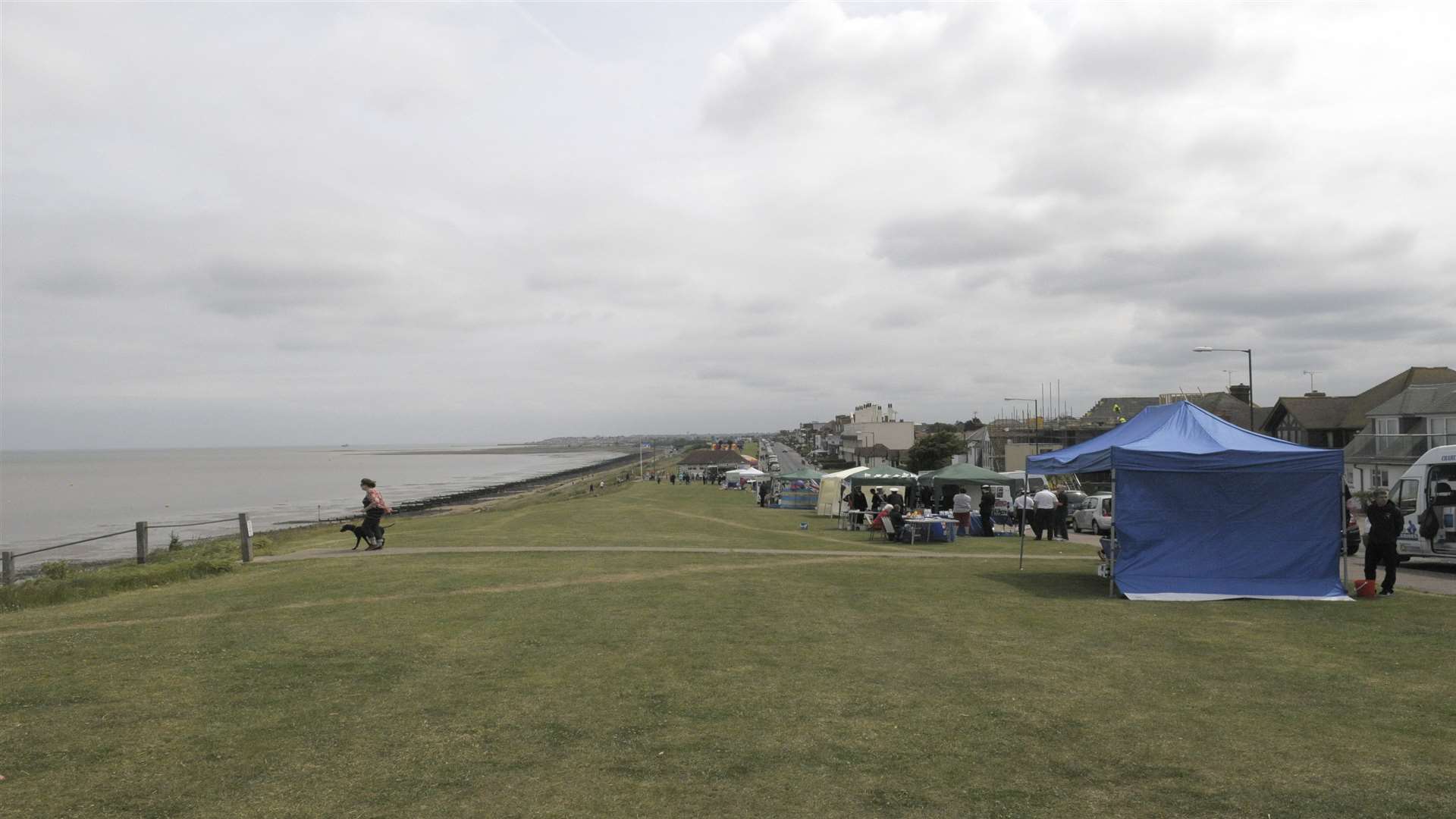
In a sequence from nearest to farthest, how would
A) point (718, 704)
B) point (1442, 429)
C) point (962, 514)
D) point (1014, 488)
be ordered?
point (718, 704)
point (962, 514)
point (1014, 488)
point (1442, 429)

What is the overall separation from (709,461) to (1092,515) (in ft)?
→ 247

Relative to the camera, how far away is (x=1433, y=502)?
18266 millimetres

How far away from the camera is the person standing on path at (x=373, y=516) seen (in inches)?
781

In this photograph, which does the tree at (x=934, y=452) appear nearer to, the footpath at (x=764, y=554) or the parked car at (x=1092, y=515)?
the parked car at (x=1092, y=515)

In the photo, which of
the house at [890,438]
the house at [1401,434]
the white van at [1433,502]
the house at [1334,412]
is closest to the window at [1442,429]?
the house at [1401,434]

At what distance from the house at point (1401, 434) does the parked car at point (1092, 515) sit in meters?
26.0

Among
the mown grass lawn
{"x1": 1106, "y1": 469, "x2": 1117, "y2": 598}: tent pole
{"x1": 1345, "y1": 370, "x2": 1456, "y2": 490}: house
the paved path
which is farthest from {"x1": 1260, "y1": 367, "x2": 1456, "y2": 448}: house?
the mown grass lawn

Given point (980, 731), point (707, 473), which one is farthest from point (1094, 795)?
point (707, 473)

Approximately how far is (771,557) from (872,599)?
5.91m

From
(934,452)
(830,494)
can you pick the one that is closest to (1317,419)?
(934,452)

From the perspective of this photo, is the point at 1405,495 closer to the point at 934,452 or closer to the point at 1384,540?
the point at 1384,540

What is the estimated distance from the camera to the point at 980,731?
7113mm

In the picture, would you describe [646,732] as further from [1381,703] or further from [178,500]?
[178,500]

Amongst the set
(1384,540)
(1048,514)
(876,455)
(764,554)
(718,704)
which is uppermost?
(1384,540)
